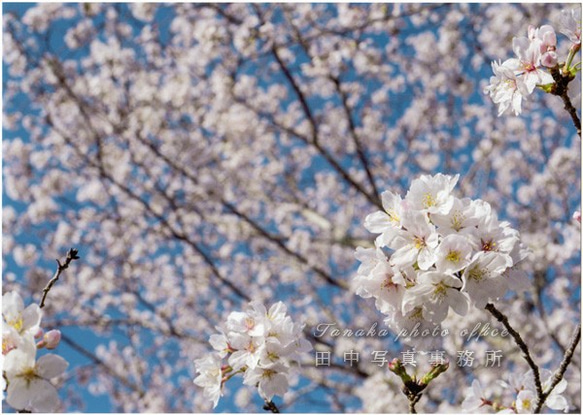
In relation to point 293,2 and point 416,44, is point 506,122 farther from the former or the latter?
point 293,2

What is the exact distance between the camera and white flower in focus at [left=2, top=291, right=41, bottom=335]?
1.48 m

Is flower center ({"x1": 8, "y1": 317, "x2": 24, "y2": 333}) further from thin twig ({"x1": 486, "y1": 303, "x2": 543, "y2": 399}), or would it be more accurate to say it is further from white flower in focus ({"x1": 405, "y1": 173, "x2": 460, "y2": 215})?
thin twig ({"x1": 486, "y1": 303, "x2": 543, "y2": 399})

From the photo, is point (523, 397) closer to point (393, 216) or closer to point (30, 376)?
point (393, 216)

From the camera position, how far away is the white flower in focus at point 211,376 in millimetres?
1914

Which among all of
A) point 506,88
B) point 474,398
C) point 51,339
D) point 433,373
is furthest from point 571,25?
point 51,339

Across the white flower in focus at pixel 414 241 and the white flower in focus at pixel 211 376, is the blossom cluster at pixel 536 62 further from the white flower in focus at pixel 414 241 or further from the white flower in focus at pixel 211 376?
the white flower in focus at pixel 211 376

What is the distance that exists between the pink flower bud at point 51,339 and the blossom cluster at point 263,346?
492 mm

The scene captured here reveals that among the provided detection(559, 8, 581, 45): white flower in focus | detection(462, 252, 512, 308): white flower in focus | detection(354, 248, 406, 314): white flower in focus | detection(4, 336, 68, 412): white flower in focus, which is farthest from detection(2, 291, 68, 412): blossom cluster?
detection(559, 8, 581, 45): white flower in focus

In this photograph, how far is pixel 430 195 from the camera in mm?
1650

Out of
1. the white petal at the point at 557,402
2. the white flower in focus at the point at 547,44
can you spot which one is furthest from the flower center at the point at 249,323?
the white flower in focus at the point at 547,44

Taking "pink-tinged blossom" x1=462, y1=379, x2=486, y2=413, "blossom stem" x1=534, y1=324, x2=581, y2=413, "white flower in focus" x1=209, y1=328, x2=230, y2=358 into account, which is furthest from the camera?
"pink-tinged blossom" x1=462, y1=379, x2=486, y2=413

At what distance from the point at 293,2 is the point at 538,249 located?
320cm

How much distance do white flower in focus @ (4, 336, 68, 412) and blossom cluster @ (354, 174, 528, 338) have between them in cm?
81

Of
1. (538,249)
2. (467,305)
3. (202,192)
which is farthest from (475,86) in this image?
(467,305)
